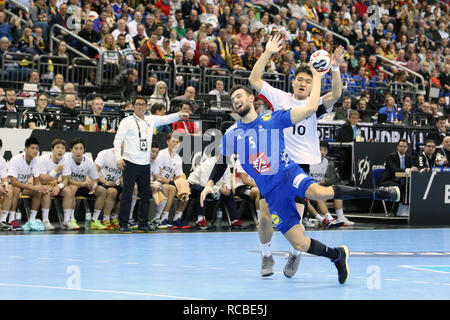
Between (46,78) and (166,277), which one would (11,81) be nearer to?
(46,78)

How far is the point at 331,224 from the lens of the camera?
52.7 ft

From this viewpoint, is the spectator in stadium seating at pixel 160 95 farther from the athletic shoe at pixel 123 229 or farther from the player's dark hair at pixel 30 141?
the athletic shoe at pixel 123 229

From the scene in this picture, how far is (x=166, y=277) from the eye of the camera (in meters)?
8.36

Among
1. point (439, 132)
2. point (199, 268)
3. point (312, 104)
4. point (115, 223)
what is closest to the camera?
point (312, 104)

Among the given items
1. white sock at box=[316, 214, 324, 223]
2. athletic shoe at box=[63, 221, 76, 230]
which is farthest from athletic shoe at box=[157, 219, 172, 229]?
white sock at box=[316, 214, 324, 223]

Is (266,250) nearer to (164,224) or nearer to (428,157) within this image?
(164,224)

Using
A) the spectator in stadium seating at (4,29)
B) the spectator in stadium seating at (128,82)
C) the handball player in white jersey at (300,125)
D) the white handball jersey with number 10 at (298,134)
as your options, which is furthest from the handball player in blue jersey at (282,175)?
the spectator in stadium seating at (4,29)

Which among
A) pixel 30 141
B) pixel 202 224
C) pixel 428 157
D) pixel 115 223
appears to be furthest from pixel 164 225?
pixel 428 157

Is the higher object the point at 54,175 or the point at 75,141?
the point at 75,141

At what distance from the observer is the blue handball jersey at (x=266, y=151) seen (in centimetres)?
812

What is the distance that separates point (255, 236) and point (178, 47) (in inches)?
334

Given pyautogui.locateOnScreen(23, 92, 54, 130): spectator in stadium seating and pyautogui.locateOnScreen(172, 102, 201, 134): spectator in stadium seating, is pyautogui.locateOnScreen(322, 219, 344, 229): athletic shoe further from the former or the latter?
pyautogui.locateOnScreen(23, 92, 54, 130): spectator in stadium seating

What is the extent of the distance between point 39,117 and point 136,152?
2.66 m
